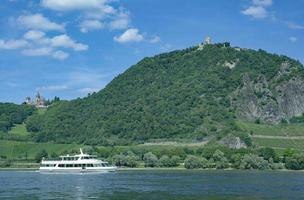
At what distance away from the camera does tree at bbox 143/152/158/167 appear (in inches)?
7657

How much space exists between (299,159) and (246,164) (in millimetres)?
16133

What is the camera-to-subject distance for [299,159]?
584ft

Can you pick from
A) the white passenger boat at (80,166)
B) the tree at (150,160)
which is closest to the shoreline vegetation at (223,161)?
the tree at (150,160)

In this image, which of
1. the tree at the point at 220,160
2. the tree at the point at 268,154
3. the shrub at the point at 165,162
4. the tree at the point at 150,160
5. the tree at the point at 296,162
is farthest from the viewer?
the tree at the point at 150,160

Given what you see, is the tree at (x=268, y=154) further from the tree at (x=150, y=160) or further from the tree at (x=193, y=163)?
the tree at (x=150, y=160)

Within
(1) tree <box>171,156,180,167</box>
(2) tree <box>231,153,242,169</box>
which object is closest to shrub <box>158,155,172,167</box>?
(1) tree <box>171,156,180,167</box>

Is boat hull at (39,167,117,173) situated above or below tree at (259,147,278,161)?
below

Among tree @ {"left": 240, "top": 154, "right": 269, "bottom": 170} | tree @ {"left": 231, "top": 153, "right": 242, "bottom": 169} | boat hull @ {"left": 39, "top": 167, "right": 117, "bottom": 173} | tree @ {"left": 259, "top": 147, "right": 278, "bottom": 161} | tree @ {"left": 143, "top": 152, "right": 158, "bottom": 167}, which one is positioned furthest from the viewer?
tree @ {"left": 143, "top": 152, "right": 158, "bottom": 167}

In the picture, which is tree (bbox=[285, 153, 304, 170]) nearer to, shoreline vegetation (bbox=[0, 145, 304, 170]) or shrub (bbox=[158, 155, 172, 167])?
shoreline vegetation (bbox=[0, 145, 304, 170])

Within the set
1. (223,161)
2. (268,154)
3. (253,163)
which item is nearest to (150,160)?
(223,161)

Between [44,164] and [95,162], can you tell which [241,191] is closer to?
[95,162]

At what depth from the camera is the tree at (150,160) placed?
19450cm

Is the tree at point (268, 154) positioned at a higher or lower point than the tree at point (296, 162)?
higher

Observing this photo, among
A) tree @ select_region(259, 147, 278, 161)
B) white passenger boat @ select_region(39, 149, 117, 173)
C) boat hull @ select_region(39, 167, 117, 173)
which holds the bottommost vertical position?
boat hull @ select_region(39, 167, 117, 173)
